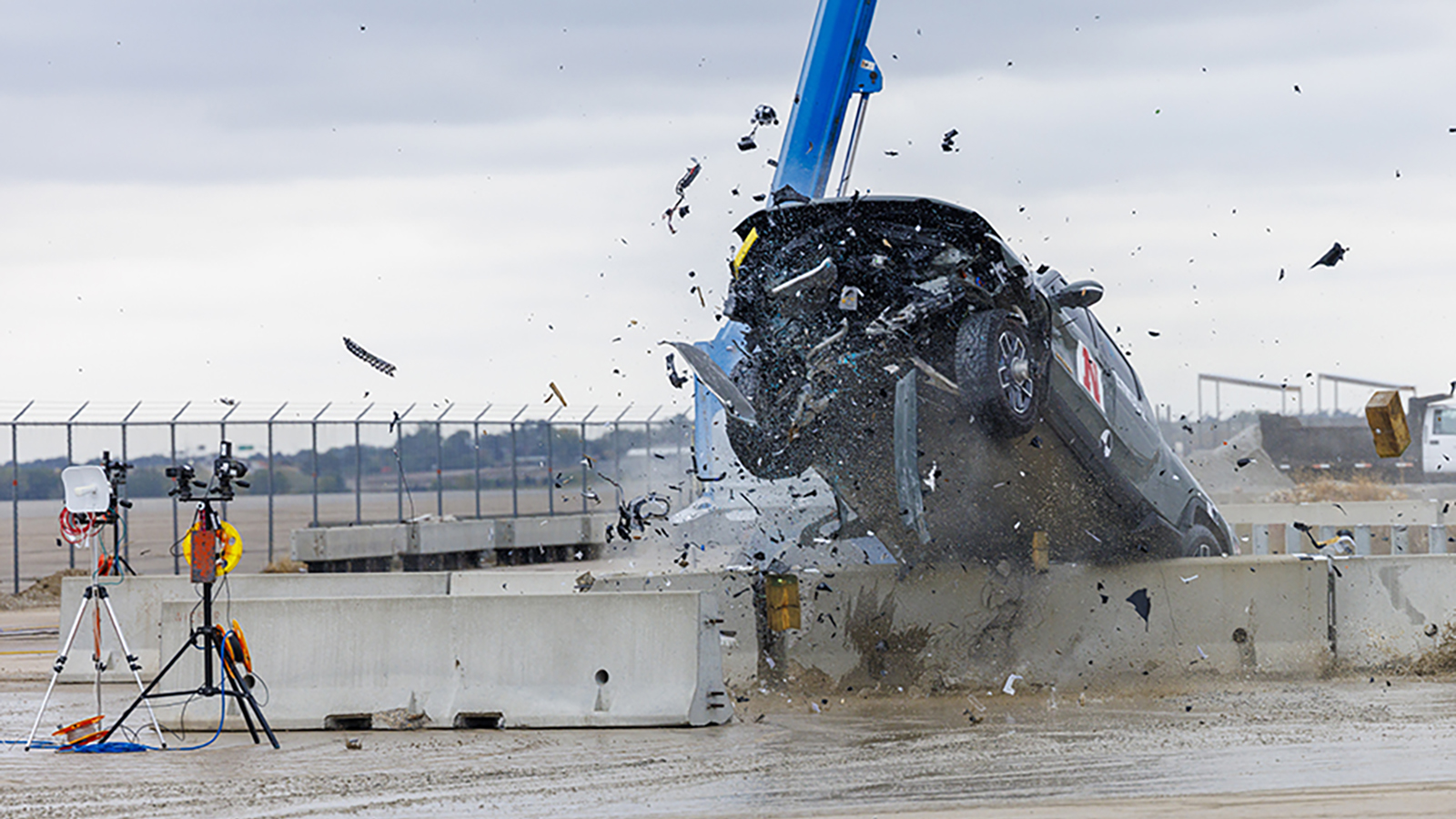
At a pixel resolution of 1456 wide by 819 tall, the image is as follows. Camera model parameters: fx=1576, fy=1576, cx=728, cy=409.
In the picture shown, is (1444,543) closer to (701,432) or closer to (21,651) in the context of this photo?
(701,432)

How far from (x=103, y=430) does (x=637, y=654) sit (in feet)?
64.1

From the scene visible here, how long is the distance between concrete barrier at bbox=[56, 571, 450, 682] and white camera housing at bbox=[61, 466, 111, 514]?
3.11 metres

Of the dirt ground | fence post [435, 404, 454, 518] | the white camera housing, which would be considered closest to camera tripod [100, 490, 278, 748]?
the dirt ground

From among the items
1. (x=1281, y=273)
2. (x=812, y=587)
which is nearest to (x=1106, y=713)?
(x=812, y=587)

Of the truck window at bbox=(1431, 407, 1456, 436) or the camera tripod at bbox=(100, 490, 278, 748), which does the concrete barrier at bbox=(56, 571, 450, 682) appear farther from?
the truck window at bbox=(1431, 407, 1456, 436)

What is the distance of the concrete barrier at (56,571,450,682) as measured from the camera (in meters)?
14.0

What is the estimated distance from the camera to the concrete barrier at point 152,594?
552 inches

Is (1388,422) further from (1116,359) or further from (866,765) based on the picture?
(866,765)

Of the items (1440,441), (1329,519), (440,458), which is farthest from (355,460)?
(1440,441)

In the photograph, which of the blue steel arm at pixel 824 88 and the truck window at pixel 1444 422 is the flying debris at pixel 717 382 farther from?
the truck window at pixel 1444 422

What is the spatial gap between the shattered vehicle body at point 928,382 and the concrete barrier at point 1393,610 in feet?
5.80

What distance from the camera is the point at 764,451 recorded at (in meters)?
11.5

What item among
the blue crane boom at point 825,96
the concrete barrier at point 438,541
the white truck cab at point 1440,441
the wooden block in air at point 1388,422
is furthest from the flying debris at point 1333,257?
the white truck cab at point 1440,441

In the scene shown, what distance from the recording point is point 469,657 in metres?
10.5
